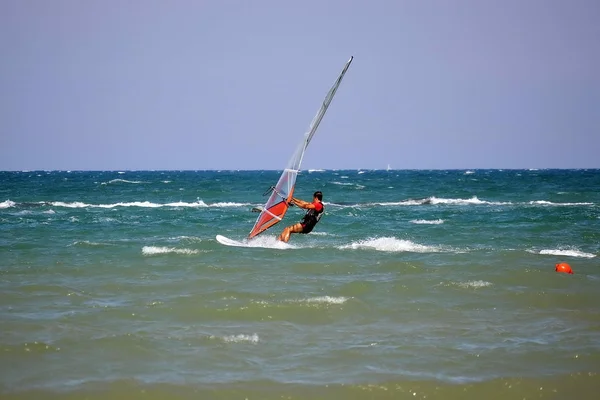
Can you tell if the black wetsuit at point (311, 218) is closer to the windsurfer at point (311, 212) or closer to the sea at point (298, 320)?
the windsurfer at point (311, 212)

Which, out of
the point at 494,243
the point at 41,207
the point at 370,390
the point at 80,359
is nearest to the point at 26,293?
the point at 80,359

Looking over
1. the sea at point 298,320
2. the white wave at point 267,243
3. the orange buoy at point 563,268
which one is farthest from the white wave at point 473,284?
the white wave at point 267,243

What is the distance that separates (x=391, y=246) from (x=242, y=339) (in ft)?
27.3

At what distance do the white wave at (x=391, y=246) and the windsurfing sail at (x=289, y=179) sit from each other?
72.6 inches

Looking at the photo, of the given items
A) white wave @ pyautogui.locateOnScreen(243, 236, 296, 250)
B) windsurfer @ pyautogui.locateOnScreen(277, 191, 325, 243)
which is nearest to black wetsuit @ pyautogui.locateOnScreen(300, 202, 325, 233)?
windsurfer @ pyautogui.locateOnScreen(277, 191, 325, 243)

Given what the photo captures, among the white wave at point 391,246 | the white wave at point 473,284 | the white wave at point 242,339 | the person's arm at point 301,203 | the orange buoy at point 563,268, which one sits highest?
the person's arm at point 301,203

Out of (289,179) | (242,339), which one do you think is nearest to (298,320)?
(242,339)

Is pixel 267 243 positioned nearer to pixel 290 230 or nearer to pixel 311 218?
pixel 290 230

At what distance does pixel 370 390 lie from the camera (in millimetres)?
5719

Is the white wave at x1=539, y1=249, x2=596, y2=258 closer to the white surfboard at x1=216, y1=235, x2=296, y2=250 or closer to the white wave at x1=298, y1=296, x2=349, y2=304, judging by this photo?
the white surfboard at x1=216, y1=235, x2=296, y2=250

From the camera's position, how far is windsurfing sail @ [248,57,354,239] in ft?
41.7

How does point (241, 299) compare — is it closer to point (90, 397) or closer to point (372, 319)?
point (372, 319)

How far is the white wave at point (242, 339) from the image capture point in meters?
7.05

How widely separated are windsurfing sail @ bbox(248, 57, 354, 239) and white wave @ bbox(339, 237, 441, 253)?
184cm
